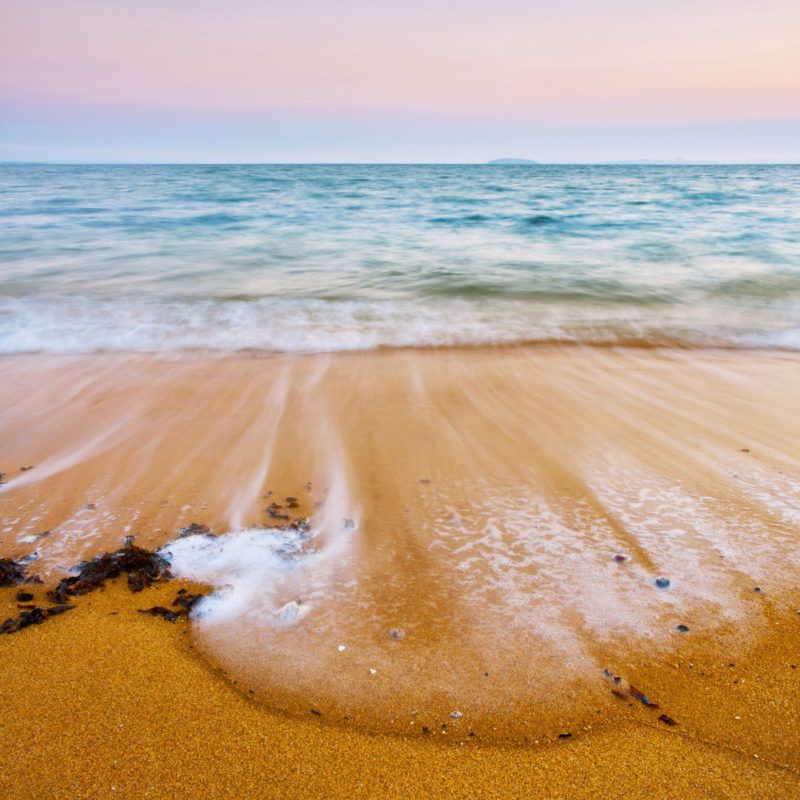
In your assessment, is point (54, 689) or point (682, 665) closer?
point (54, 689)

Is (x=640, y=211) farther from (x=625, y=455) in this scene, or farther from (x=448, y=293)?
(x=625, y=455)

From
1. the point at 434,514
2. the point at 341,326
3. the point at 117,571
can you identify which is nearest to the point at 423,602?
the point at 434,514

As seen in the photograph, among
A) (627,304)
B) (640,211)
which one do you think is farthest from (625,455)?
(640,211)

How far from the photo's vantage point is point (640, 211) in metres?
23.3

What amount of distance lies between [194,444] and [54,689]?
6.72 feet

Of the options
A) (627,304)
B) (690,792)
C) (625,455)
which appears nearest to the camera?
(690,792)

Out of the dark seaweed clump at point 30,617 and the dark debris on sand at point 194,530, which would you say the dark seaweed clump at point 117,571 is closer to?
the dark seaweed clump at point 30,617

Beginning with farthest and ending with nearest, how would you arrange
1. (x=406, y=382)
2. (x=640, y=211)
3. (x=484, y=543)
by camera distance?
(x=640, y=211) < (x=406, y=382) < (x=484, y=543)

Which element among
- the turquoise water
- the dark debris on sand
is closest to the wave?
the turquoise water

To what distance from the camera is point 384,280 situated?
993cm

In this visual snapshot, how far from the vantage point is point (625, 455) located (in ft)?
11.9

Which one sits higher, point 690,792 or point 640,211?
point 640,211

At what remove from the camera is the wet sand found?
171 cm

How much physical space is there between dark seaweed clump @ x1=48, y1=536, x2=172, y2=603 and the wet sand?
94 mm
